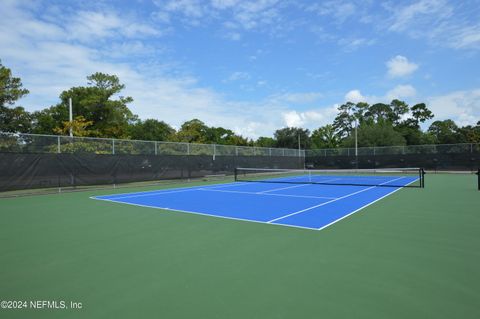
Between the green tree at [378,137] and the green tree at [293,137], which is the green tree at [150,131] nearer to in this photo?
the green tree at [293,137]

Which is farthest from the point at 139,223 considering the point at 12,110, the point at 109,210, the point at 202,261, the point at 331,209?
the point at 12,110

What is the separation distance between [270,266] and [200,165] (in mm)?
16119

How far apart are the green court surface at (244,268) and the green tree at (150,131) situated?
39710mm

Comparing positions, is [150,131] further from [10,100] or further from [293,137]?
[293,137]

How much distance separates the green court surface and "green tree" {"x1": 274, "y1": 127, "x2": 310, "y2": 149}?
168 feet

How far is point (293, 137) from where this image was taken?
5728 cm

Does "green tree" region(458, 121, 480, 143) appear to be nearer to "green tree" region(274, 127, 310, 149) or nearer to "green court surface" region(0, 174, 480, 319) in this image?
"green tree" region(274, 127, 310, 149)

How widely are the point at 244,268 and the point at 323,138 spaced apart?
54008 millimetres

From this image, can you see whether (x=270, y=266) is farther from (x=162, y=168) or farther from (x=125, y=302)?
(x=162, y=168)

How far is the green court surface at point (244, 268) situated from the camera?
2752 mm

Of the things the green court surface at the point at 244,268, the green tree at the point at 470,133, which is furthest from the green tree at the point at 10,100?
the green tree at the point at 470,133

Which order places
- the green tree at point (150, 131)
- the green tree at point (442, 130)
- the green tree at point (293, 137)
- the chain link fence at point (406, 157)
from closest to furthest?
the chain link fence at point (406, 157), the green tree at point (150, 131), the green tree at point (442, 130), the green tree at point (293, 137)

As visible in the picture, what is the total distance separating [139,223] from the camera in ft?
21.2

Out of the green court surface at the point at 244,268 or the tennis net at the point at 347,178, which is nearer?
the green court surface at the point at 244,268
